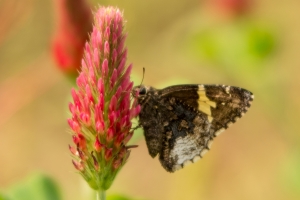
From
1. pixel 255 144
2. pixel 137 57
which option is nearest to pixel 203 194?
pixel 255 144

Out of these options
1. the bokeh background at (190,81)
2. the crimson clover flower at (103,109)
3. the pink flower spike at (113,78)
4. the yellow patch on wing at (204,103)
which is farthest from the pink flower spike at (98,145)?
the bokeh background at (190,81)

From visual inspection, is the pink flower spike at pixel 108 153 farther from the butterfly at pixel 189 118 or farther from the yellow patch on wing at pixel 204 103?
the yellow patch on wing at pixel 204 103

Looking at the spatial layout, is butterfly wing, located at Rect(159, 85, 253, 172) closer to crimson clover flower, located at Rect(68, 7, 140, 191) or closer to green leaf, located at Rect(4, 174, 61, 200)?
crimson clover flower, located at Rect(68, 7, 140, 191)

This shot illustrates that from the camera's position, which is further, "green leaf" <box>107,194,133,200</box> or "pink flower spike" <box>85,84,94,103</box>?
"green leaf" <box>107,194,133,200</box>

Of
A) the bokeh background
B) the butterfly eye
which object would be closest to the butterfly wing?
the butterfly eye

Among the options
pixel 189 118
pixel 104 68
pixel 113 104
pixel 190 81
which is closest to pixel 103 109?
pixel 113 104

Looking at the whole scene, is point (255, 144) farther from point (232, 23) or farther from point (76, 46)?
point (76, 46)

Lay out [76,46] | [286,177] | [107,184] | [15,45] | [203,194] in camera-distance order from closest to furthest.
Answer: [107,184] → [76,46] → [286,177] → [203,194] → [15,45]
